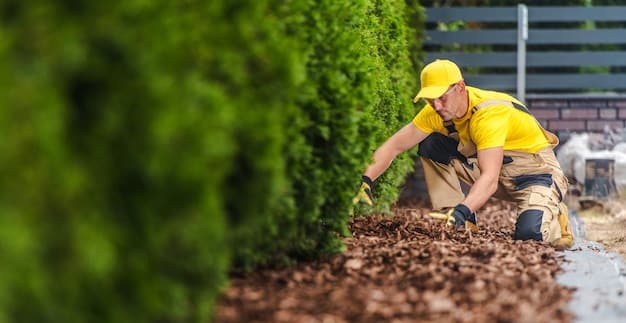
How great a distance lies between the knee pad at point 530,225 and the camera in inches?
263

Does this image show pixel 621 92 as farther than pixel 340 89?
Yes

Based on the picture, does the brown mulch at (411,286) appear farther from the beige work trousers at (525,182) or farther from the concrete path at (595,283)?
the beige work trousers at (525,182)

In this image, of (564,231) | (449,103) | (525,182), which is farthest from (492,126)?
(564,231)

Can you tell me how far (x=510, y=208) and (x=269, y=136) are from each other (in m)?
6.47

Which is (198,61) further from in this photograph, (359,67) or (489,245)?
(489,245)

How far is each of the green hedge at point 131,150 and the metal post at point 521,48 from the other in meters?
7.11

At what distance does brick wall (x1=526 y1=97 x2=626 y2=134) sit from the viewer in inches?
417

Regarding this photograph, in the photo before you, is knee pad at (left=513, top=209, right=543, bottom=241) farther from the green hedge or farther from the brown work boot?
the green hedge

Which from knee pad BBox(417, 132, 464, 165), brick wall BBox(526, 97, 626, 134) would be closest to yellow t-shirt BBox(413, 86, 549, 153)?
knee pad BBox(417, 132, 464, 165)

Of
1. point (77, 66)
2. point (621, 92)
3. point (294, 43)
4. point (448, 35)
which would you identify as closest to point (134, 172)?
point (77, 66)

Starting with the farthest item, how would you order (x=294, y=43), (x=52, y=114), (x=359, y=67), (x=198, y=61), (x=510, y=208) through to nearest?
(x=510, y=208) < (x=359, y=67) < (x=294, y=43) < (x=198, y=61) < (x=52, y=114)

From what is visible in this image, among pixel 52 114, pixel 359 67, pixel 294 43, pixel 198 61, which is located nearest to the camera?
pixel 52 114

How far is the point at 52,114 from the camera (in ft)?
8.77

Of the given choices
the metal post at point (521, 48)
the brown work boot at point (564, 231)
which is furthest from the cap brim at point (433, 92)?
the metal post at point (521, 48)
